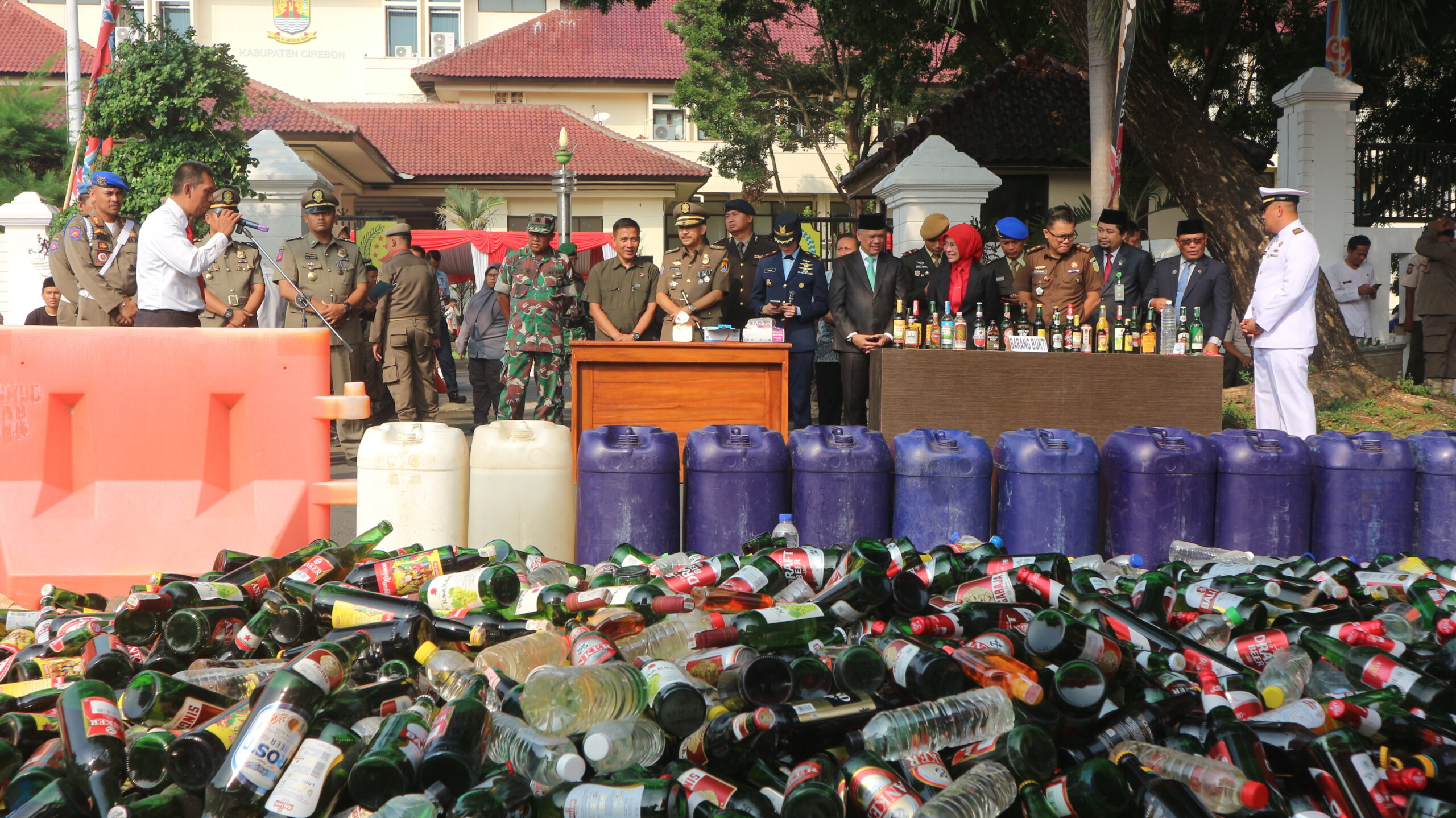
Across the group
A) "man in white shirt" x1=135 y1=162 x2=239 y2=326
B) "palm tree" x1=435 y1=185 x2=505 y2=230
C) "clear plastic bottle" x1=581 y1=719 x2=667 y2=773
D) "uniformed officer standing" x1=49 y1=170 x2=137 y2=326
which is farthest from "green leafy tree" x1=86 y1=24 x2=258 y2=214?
"palm tree" x1=435 y1=185 x2=505 y2=230

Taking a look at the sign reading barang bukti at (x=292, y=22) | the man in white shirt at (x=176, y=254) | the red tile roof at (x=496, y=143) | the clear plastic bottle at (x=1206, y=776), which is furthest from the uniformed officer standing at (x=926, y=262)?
the sign reading barang bukti at (x=292, y=22)

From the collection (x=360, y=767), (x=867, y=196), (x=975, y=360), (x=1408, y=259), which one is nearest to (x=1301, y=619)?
(x=360, y=767)

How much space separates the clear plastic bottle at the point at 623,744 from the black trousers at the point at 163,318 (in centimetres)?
564

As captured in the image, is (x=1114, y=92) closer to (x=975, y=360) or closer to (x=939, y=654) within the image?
(x=975, y=360)

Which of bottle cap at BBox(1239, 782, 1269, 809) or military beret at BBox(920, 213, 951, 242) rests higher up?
military beret at BBox(920, 213, 951, 242)

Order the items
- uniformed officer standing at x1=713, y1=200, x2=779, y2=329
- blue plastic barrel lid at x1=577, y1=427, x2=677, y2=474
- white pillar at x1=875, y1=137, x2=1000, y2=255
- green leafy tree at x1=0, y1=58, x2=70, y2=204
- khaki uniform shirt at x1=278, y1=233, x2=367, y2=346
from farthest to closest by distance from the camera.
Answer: green leafy tree at x1=0, y1=58, x2=70, y2=204 → white pillar at x1=875, y1=137, x2=1000, y2=255 → khaki uniform shirt at x1=278, y1=233, x2=367, y2=346 → uniformed officer standing at x1=713, y1=200, x2=779, y2=329 → blue plastic barrel lid at x1=577, y1=427, x2=677, y2=474

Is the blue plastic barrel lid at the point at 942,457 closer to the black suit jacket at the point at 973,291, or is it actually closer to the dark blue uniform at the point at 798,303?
the dark blue uniform at the point at 798,303

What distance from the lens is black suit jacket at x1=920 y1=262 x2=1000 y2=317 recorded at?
8328 millimetres

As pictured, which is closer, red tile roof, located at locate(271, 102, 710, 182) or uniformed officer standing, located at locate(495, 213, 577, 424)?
uniformed officer standing, located at locate(495, 213, 577, 424)

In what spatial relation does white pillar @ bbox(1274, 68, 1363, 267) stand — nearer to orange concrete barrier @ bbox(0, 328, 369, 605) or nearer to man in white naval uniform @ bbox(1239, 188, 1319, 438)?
man in white naval uniform @ bbox(1239, 188, 1319, 438)

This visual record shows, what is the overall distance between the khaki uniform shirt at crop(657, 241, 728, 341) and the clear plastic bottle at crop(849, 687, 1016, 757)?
607 cm

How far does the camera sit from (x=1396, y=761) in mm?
2477

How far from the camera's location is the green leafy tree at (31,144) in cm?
2319

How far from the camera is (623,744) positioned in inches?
98.8
